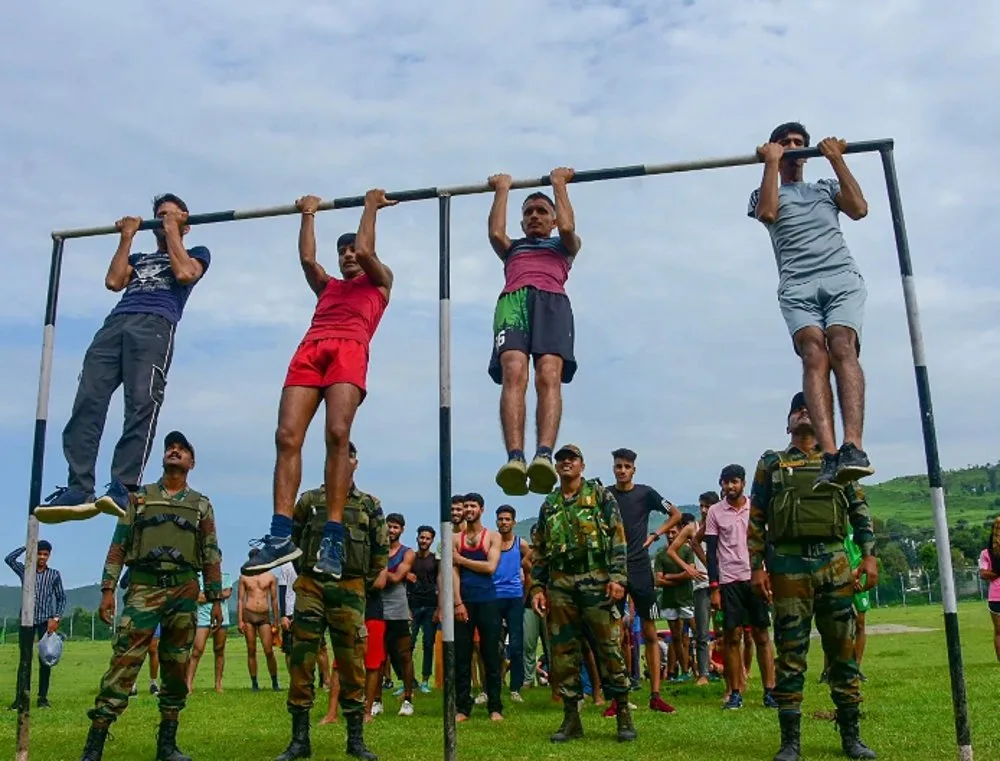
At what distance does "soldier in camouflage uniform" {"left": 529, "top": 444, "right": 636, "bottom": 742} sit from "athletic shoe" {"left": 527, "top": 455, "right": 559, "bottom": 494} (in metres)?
1.63

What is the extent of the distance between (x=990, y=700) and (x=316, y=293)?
25.2ft

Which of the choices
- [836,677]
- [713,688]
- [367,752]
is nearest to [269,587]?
[713,688]

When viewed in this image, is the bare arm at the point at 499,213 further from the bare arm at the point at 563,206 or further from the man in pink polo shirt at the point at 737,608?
the man in pink polo shirt at the point at 737,608

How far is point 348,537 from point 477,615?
9.44 ft

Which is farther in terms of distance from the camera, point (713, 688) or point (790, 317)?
point (713, 688)

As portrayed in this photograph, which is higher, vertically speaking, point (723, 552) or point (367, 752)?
point (723, 552)

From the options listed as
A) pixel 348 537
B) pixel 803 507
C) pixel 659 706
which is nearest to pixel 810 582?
pixel 803 507

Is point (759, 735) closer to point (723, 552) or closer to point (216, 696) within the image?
point (723, 552)

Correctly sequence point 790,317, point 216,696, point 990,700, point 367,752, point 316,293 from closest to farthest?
point 790,317 < point 367,752 < point 316,293 < point 990,700 < point 216,696

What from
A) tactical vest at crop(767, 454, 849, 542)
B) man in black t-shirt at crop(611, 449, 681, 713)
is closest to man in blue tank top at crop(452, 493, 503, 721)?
man in black t-shirt at crop(611, 449, 681, 713)

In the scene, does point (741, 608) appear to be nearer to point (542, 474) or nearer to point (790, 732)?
point (790, 732)

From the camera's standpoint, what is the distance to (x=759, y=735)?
319 inches

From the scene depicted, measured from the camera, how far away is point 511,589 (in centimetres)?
1086

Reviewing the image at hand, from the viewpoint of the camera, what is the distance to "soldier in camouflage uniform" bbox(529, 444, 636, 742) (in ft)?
27.2
